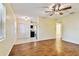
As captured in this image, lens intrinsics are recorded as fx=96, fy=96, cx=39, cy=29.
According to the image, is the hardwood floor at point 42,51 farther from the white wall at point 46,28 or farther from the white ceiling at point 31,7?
the white wall at point 46,28

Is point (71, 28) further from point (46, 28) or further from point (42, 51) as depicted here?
point (42, 51)

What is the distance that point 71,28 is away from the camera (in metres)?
6.96

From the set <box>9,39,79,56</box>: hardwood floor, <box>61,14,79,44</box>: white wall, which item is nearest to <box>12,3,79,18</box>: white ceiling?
<box>61,14,79,44</box>: white wall

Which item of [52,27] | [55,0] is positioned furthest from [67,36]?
[55,0]

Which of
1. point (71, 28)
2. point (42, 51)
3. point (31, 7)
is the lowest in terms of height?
point (42, 51)

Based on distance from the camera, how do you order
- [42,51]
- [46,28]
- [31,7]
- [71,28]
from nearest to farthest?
[42,51] < [31,7] < [71,28] < [46,28]

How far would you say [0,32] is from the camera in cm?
268

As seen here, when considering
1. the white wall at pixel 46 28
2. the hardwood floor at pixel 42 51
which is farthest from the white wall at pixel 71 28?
the hardwood floor at pixel 42 51

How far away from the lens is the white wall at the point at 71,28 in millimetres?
6488

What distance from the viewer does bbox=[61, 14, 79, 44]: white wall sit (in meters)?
6.49

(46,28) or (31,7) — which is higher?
(31,7)

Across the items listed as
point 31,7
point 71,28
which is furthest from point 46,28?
point 31,7

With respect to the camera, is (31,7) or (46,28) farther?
(46,28)

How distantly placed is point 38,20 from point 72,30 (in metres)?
2.94
